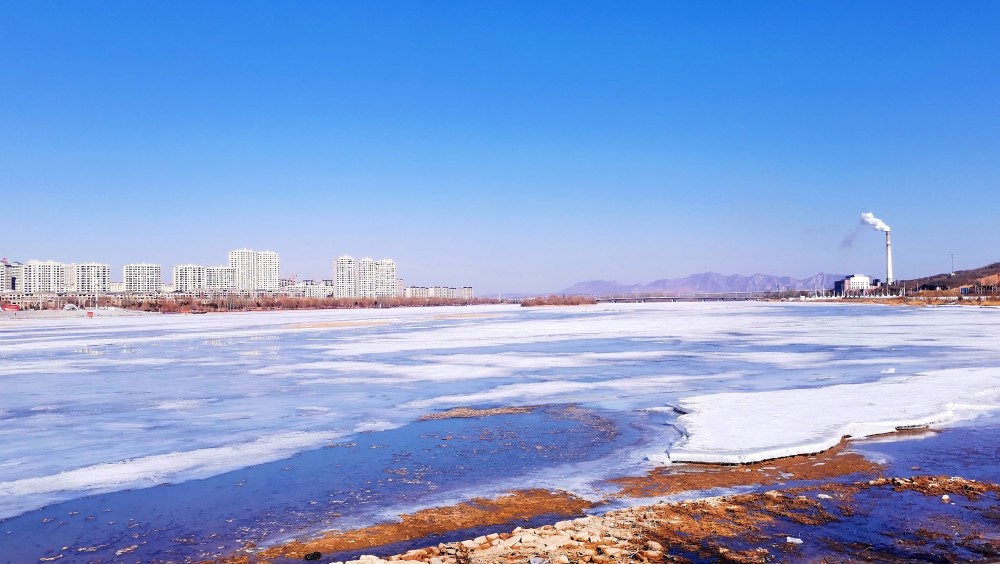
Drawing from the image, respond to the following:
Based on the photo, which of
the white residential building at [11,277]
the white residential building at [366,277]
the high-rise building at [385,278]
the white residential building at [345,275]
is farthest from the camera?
the high-rise building at [385,278]

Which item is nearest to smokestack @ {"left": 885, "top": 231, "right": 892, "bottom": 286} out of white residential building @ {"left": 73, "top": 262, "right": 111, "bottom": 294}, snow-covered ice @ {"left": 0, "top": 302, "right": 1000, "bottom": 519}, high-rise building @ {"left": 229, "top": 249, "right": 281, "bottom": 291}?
snow-covered ice @ {"left": 0, "top": 302, "right": 1000, "bottom": 519}

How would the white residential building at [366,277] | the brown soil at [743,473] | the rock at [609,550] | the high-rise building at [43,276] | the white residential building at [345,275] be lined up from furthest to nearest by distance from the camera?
the white residential building at [366,277] < the white residential building at [345,275] < the high-rise building at [43,276] < the brown soil at [743,473] < the rock at [609,550]

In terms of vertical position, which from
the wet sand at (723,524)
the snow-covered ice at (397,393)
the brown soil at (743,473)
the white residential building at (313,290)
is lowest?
the brown soil at (743,473)

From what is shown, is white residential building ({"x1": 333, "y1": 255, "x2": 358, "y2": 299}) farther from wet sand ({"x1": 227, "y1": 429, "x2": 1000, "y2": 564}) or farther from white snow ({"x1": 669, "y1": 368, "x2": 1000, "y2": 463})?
wet sand ({"x1": 227, "y1": 429, "x2": 1000, "y2": 564})

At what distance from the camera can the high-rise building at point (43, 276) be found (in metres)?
130

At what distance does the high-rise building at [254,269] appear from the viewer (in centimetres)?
14438

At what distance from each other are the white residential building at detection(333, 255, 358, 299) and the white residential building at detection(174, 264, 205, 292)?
26.8m

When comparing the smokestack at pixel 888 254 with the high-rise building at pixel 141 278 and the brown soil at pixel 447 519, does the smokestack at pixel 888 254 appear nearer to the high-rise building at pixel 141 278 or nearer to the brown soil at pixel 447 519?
the brown soil at pixel 447 519

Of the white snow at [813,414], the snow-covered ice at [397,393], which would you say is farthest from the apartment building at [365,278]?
the white snow at [813,414]

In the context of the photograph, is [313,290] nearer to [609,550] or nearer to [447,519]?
[447,519]

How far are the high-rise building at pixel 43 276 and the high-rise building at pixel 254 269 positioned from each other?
3110 centimetres

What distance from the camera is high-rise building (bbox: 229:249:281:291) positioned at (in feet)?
474

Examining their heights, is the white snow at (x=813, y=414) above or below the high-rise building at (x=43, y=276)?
below

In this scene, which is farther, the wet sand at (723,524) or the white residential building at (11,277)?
the white residential building at (11,277)
